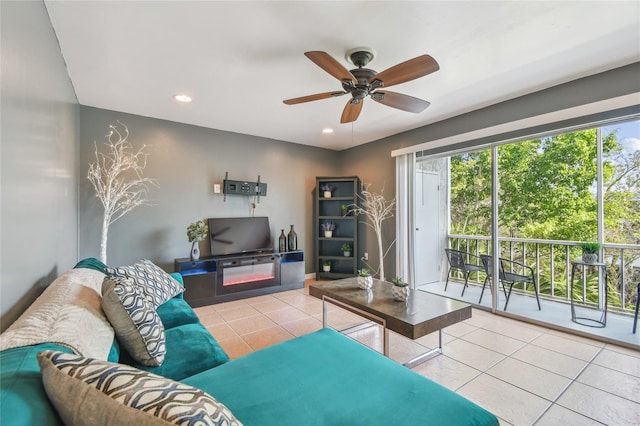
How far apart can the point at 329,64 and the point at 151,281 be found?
2067 mm

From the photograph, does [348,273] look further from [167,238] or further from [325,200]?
[167,238]

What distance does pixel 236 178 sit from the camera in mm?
4496

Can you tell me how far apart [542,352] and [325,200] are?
→ 144 inches

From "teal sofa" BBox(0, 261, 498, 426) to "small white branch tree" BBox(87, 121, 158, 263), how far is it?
2.60 metres

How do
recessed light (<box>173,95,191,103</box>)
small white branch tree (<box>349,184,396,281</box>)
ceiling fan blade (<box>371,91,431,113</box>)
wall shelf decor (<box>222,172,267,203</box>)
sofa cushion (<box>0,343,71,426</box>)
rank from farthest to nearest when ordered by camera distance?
small white branch tree (<box>349,184,396,281</box>), wall shelf decor (<box>222,172,267,203</box>), recessed light (<box>173,95,191,103</box>), ceiling fan blade (<box>371,91,431,113</box>), sofa cushion (<box>0,343,71,426</box>)

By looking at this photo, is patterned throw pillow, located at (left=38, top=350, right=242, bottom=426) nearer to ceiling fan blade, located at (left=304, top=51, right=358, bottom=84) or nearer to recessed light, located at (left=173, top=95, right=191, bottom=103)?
ceiling fan blade, located at (left=304, top=51, right=358, bottom=84)

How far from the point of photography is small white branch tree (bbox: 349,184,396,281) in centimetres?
454

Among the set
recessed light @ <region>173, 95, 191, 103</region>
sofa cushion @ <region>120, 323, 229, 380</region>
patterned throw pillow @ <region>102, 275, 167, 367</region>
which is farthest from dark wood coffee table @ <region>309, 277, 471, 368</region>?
recessed light @ <region>173, 95, 191, 103</region>

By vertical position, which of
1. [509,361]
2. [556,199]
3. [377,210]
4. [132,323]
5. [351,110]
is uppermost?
[351,110]

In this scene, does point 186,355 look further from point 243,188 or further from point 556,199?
point 556,199

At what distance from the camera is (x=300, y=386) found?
124 cm

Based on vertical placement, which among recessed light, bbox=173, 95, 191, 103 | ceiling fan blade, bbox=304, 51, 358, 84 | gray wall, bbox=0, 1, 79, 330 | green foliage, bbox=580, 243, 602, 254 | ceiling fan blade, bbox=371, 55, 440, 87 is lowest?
green foliage, bbox=580, 243, 602, 254

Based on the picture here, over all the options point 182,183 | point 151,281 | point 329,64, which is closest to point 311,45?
point 329,64

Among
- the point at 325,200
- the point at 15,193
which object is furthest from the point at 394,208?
the point at 15,193
